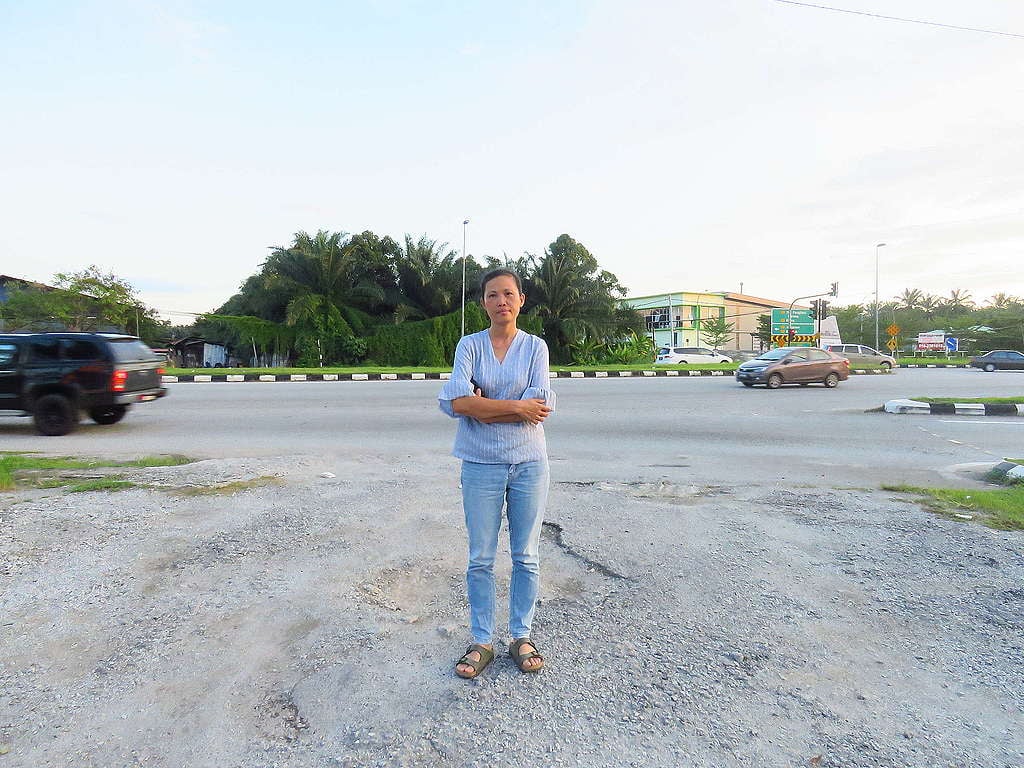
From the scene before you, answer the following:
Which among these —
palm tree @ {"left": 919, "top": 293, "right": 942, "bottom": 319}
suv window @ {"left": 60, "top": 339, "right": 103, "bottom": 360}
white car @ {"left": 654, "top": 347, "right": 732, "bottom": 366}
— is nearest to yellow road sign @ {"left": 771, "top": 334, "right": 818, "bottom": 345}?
white car @ {"left": 654, "top": 347, "right": 732, "bottom": 366}

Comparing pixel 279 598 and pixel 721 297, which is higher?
pixel 721 297

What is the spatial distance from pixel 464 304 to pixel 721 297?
52.4m

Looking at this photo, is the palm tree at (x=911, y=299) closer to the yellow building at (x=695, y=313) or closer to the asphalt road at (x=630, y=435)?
the yellow building at (x=695, y=313)

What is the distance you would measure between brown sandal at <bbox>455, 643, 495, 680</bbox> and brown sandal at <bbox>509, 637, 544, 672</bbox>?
3.6 inches

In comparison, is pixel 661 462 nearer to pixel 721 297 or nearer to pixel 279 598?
pixel 279 598

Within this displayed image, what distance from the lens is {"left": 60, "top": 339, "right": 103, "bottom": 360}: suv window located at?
9.09 m

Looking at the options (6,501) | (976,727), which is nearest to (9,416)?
(6,501)

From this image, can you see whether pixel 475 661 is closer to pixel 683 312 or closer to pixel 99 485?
pixel 99 485

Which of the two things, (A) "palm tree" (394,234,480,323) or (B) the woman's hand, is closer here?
(B) the woman's hand

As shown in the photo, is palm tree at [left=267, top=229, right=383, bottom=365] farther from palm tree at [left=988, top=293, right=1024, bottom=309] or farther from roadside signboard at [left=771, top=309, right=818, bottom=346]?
palm tree at [left=988, top=293, right=1024, bottom=309]

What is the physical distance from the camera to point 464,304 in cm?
3394

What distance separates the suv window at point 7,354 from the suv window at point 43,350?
221 mm

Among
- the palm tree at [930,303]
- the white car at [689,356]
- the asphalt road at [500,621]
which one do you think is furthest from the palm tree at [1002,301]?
the asphalt road at [500,621]

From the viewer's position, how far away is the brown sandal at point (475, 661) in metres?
2.51
